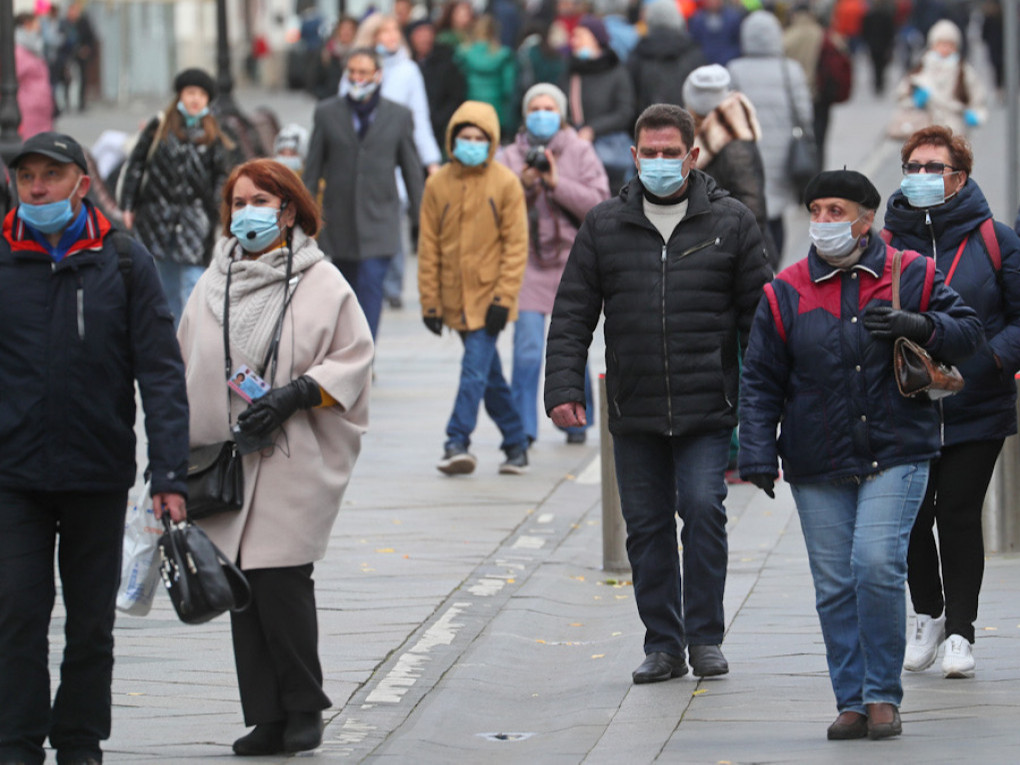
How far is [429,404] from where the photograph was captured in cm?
1410

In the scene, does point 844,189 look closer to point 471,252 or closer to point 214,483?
point 214,483

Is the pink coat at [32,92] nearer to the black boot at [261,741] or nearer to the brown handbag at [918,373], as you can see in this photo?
the black boot at [261,741]

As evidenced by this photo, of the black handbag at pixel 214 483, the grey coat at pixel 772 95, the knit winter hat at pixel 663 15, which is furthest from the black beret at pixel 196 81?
the black handbag at pixel 214 483

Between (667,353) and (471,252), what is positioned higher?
(667,353)

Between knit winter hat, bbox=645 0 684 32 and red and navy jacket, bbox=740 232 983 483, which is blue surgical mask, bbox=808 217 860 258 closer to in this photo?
red and navy jacket, bbox=740 232 983 483

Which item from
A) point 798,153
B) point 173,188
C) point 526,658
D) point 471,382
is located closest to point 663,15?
point 798,153

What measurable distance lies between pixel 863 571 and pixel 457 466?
538 centimetres

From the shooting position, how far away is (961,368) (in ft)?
24.1

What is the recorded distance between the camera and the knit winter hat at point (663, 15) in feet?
56.7

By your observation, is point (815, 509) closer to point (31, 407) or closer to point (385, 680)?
point (385, 680)

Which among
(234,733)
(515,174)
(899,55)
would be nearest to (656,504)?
(234,733)

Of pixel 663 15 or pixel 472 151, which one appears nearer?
pixel 472 151

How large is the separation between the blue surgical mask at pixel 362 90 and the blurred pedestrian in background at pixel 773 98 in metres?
2.26

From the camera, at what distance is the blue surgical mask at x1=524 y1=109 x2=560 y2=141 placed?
1205 cm
